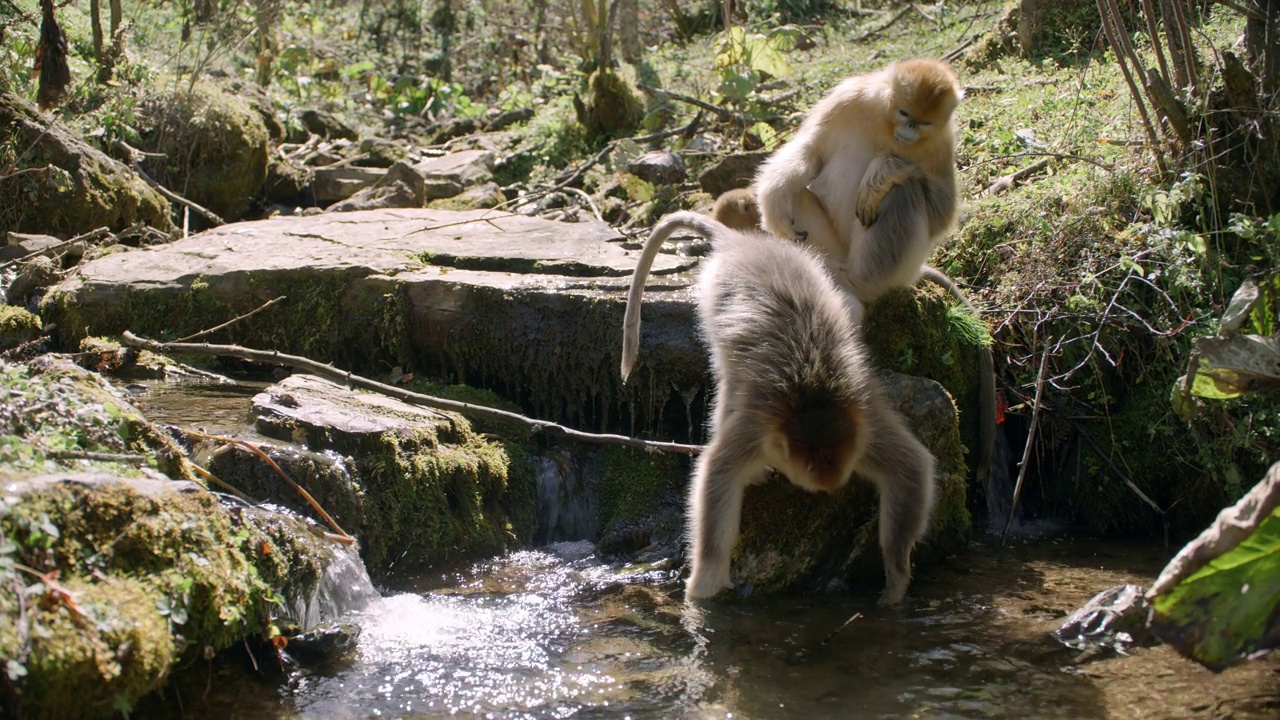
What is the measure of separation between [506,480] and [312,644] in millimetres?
1986

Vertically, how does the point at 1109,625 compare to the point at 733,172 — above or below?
below

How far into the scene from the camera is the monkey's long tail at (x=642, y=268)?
5.62 m

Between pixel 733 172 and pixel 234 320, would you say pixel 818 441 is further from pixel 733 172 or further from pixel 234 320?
pixel 733 172

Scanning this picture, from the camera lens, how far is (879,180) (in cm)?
607

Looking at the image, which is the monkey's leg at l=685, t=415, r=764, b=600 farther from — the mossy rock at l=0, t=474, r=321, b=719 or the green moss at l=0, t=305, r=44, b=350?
the green moss at l=0, t=305, r=44, b=350

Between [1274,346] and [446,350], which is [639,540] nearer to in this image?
[446,350]

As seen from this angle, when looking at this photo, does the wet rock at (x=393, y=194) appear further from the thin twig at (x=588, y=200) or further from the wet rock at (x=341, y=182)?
the thin twig at (x=588, y=200)

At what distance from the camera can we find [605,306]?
6.64 m

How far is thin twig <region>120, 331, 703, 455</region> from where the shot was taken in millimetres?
5875

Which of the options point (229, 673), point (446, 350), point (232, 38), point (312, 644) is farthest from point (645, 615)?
point (232, 38)

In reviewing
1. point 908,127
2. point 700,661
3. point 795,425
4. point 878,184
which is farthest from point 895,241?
point 700,661

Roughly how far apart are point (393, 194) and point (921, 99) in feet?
18.1

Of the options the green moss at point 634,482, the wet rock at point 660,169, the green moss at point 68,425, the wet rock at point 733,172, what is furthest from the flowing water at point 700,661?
the wet rock at point 660,169

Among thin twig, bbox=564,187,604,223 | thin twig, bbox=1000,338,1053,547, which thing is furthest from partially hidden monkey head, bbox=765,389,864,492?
thin twig, bbox=564,187,604,223
